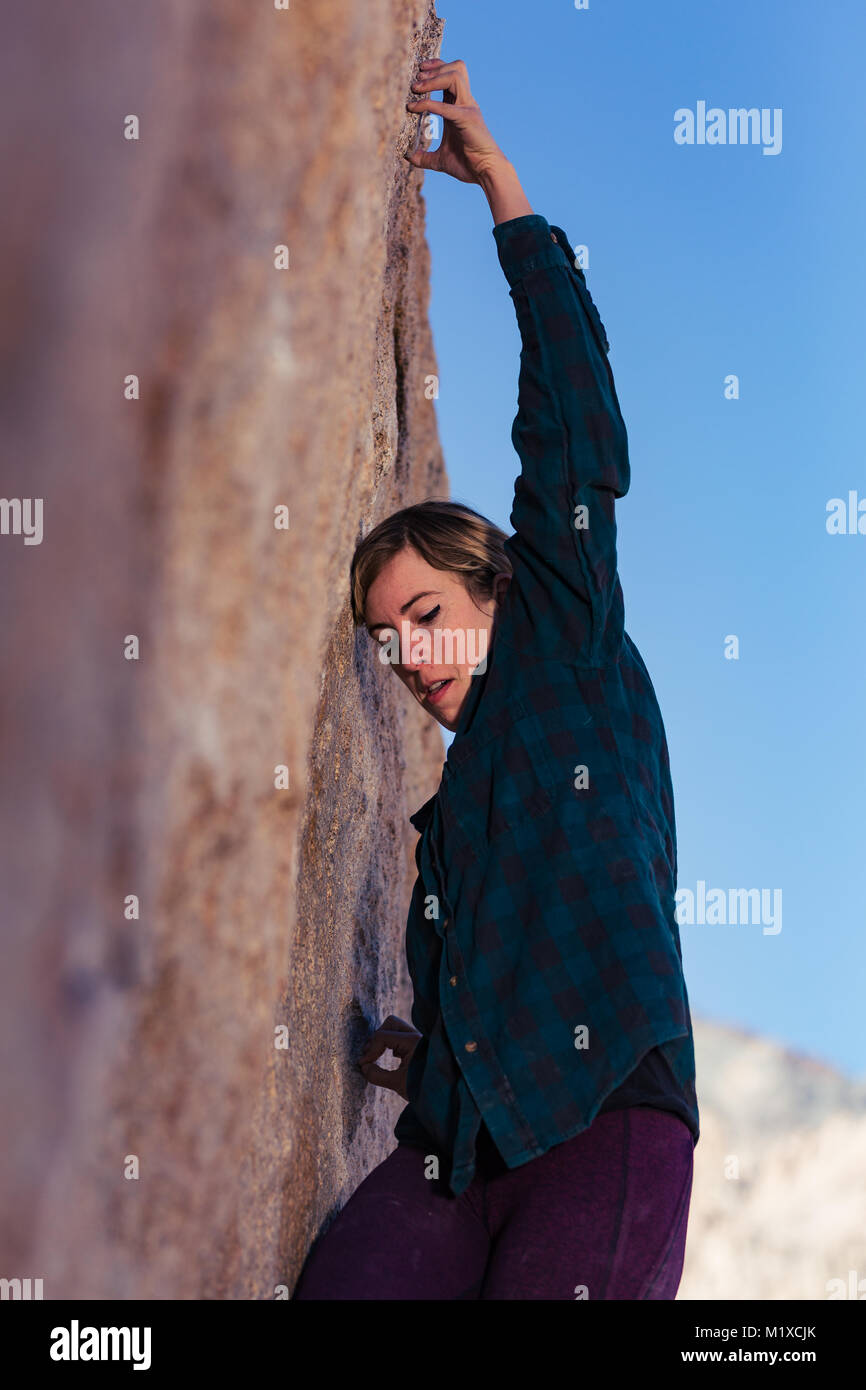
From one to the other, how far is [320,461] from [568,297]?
62 centimetres

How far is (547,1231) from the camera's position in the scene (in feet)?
5.84

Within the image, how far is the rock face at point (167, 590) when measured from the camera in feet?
4.39

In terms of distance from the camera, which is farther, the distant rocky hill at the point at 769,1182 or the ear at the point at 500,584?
the distant rocky hill at the point at 769,1182

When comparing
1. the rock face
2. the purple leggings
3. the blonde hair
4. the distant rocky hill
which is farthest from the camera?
the distant rocky hill

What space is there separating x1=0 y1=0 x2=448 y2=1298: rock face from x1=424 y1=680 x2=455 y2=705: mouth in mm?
393

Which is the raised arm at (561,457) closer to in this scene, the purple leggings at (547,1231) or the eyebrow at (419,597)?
the eyebrow at (419,597)

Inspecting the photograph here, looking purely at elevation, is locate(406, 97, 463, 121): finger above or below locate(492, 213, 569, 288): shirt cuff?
above

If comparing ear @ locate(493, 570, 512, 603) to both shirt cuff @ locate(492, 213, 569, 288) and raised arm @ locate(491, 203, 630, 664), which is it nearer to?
raised arm @ locate(491, 203, 630, 664)

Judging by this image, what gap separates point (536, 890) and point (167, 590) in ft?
2.64

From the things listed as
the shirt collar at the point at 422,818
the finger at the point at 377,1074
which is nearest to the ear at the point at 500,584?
the shirt collar at the point at 422,818

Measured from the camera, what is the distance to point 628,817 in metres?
1.96

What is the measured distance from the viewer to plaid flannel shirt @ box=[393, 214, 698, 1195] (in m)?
1.83

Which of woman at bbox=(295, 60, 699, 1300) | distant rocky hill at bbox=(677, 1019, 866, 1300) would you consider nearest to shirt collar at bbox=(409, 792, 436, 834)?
woman at bbox=(295, 60, 699, 1300)
